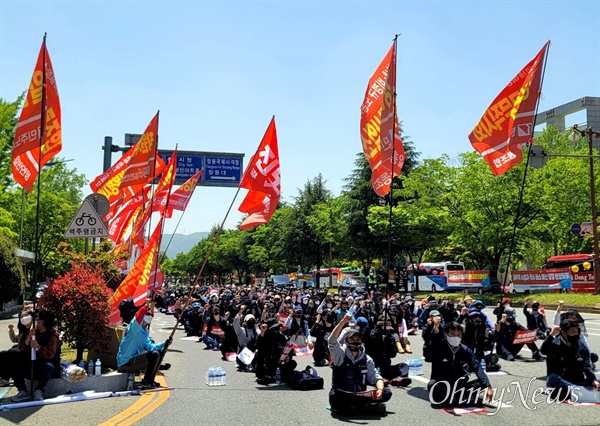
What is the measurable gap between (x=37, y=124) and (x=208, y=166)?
1581cm

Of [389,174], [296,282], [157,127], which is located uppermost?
[157,127]

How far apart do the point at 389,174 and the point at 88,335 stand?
6.46m

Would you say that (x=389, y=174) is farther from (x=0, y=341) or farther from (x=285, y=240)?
(x=285, y=240)

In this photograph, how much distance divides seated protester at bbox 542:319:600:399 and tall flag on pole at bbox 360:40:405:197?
182 inches

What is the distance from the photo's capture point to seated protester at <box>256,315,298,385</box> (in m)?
10.9

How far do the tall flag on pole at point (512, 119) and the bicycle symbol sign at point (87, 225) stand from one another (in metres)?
7.51

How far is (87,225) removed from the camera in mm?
11227

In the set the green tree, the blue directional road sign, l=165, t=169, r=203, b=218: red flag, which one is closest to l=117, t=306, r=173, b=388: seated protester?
l=165, t=169, r=203, b=218: red flag

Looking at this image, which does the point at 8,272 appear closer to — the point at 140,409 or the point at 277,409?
the point at 140,409

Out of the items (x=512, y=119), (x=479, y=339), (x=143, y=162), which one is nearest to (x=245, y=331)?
(x=143, y=162)

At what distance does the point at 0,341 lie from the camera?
698 inches

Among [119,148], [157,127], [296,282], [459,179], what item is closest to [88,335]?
[157,127]
